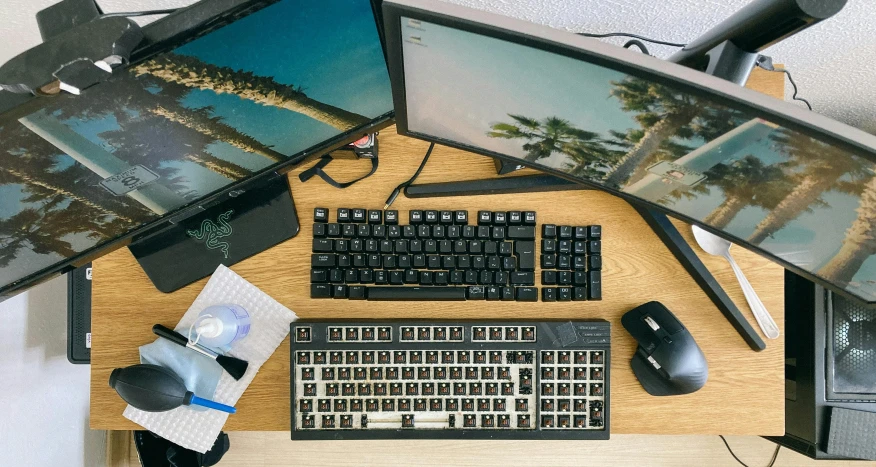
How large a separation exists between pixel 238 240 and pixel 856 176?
2.71 feet

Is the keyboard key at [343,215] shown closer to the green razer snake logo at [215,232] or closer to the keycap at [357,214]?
the keycap at [357,214]

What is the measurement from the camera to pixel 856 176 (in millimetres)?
557

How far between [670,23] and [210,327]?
0.88 meters

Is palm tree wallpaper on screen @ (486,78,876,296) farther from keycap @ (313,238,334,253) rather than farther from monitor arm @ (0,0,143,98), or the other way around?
monitor arm @ (0,0,143,98)

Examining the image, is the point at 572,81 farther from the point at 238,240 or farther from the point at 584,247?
the point at 238,240

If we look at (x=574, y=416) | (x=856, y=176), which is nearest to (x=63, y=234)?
(x=574, y=416)

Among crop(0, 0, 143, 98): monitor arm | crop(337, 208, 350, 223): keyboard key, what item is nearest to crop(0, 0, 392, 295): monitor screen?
crop(0, 0, 143, 98): monitor arm

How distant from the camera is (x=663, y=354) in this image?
0.87 m

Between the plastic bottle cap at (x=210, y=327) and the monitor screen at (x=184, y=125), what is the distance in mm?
169

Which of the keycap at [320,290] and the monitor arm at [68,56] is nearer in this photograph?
the monitor arm at [68,56]

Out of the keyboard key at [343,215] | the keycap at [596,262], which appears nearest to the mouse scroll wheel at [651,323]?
the keycap at [596,262]

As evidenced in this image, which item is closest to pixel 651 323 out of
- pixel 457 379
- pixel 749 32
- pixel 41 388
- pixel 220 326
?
pixel 457 379

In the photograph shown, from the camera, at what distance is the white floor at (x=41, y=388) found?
1.05 meters

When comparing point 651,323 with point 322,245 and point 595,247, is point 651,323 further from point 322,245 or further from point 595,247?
point 322,245
